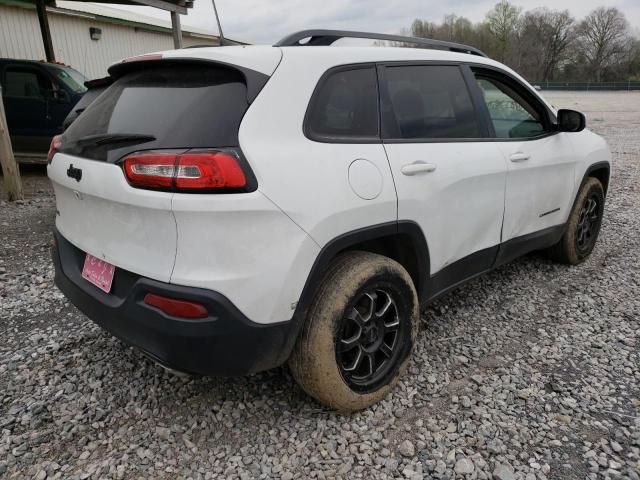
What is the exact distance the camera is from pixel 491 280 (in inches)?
160

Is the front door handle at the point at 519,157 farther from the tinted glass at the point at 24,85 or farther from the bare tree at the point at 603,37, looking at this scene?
the bare tree at the point at 603,37

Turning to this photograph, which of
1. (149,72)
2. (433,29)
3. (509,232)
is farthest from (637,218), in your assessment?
(433,29)

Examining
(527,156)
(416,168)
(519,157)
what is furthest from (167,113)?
(527,156)

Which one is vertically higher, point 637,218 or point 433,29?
point 433,29

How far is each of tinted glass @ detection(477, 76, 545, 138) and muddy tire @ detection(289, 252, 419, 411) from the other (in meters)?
1.41

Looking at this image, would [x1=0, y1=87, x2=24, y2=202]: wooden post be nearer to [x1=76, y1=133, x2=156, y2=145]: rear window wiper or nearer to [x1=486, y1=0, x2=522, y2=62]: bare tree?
[x1=76, y1=133, x2=156, y2=145]: rear window wiper

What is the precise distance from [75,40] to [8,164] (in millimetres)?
11421

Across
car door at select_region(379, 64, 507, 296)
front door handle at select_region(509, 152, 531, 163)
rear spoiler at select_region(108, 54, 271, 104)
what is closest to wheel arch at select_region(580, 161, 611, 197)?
front door handle at select_region(509, 152, 531, 163)

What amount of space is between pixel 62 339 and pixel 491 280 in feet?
10.4

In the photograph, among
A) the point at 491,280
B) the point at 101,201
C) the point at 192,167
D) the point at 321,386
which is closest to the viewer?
the point at 192,167

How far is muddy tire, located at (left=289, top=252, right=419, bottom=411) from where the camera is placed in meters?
2.21

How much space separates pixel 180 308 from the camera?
1884 mm

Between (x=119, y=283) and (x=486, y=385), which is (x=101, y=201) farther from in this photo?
(x=486, y=385)

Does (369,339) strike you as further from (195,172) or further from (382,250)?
(195,172)
